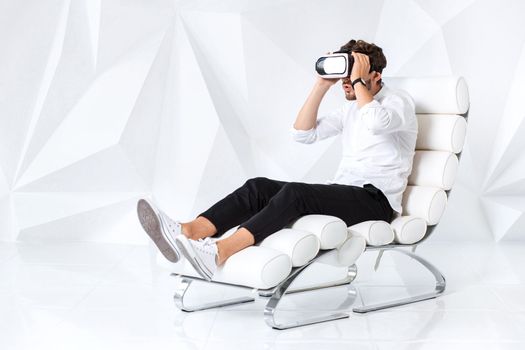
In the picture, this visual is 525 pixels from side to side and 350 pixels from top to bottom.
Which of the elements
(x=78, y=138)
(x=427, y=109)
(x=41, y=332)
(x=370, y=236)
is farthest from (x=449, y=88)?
Result: (x=78, y=138)

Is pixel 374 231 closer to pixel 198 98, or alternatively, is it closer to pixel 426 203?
pixel 426 203

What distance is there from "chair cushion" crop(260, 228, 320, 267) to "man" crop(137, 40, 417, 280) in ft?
0.20

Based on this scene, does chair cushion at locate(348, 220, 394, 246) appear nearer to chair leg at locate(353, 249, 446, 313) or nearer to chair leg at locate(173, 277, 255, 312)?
chair leg at locate(353, 249, 446, 313)

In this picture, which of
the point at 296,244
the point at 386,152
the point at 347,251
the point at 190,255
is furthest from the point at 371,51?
the point at 190,255

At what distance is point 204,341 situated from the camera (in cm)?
312

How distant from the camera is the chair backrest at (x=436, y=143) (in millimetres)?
3828

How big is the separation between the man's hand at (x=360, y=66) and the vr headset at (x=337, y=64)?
0.02 m

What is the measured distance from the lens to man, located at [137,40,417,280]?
3217 mm

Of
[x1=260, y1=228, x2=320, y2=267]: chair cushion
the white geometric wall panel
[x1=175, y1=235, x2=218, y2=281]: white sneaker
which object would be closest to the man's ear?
[x1=260, y1=228, x2=320, y2=267]: chair cushion

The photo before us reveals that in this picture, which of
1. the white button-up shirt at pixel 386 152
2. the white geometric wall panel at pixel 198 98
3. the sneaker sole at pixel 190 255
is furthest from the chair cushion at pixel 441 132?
the white geometric wall panel at pixel 198 98

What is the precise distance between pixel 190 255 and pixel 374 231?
0.86 metres

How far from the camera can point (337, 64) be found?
12.3 ft

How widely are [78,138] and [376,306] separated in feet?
8.83

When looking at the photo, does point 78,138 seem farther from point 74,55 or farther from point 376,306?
point 376,306
